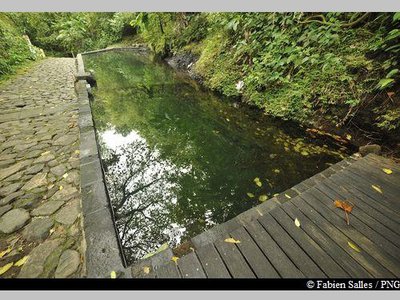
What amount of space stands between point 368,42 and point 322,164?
3112 mm

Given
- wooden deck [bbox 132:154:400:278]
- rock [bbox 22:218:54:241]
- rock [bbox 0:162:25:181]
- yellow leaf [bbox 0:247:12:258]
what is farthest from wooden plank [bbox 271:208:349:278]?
rock [bbox 0:162:25:181]

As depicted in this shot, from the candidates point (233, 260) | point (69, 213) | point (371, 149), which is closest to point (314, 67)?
point (371, 149)

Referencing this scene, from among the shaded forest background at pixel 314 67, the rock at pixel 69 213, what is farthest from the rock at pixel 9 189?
the shaded forest background at pixel 314 67

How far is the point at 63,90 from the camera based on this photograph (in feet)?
24.6

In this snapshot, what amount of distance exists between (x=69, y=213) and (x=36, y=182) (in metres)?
0.93

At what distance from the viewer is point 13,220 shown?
2.52m

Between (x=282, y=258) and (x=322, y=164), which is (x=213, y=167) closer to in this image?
(x=322, y=164)

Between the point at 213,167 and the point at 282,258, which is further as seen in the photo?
the point at 213,167

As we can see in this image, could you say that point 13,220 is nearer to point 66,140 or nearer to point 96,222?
point 96,222

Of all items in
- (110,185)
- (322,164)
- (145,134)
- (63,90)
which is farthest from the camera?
(63,90)

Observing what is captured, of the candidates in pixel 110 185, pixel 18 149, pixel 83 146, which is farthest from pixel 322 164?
pixel 18 149

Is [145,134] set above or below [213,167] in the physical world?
above

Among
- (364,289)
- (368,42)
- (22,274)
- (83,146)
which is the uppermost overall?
(83,146)

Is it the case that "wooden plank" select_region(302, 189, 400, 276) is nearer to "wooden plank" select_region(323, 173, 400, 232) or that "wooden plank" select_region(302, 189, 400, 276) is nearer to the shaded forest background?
"wooden plank" select_region(323, 173, 400, 232)
